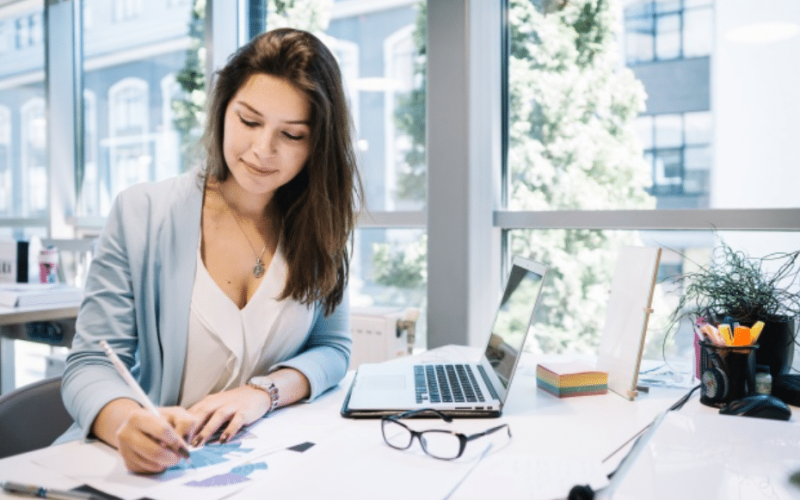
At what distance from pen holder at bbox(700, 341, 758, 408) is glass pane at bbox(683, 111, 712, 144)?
946 mm

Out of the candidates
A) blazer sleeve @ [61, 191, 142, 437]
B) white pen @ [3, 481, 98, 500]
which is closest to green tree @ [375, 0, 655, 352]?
blazer sleeve @ [61, 191, 142, 437]

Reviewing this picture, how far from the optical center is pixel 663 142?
2.06 metres

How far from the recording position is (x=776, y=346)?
1.36 meters

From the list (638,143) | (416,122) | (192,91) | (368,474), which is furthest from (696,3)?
(192,91)

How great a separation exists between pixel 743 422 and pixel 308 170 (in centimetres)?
97

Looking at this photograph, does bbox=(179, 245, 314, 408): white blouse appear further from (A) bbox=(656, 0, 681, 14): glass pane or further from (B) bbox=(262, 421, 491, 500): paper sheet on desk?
(A) bbox=(656, 0, 681, 14): glass pane

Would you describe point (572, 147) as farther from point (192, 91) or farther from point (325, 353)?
point (192, 91)

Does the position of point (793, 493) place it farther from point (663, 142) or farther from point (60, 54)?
point (60, 54)

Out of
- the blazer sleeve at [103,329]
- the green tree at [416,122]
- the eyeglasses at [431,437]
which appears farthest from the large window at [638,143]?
the blazer sleeve at [103,329]

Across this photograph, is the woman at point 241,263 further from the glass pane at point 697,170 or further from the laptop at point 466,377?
the glass pane at point 697,170

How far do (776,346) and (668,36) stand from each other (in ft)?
3.70

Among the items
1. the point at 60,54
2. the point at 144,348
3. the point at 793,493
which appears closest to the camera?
the point at 793,493

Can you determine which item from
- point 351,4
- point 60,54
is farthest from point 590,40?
point 60,54

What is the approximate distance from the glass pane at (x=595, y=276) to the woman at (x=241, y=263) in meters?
1.01
